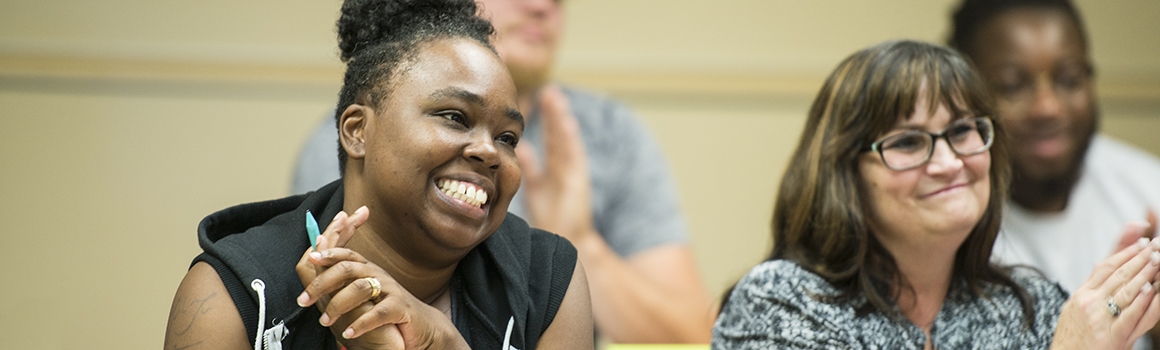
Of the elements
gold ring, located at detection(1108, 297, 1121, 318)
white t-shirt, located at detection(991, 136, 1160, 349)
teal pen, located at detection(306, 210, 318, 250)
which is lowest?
white t-shirt, located at detection(991, 136, 1160, 349)

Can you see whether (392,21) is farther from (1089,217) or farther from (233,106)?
(1089,217)

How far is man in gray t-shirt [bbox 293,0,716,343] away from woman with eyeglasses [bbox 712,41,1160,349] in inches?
35.1

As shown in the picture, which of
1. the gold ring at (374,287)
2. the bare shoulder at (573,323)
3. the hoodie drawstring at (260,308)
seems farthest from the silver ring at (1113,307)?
the hoodie drawstring at (260,308)

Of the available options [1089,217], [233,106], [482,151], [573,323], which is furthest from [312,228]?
[1089,217]

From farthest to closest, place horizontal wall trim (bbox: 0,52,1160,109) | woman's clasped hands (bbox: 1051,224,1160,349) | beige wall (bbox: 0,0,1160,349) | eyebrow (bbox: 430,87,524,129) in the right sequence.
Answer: horizontal wall trim (bbox: 0,52,1160,109)
beige wall (bbox: 0,0,1160,349)
woman's clasped hands (bbox: 1051,224,1160,349)
eyebrow (bbox: 430,87,524,129)

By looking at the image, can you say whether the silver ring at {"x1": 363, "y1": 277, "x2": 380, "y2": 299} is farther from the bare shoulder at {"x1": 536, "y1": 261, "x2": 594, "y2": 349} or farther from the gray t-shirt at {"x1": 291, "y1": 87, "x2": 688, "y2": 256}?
the gray t-shirt at {"x1": 291, "y1": 87, "x2": 688, "y2": 256}

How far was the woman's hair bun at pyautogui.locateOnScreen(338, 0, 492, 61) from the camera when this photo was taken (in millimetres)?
1147

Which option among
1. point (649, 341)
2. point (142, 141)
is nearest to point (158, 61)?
Answer: point (142, 141)

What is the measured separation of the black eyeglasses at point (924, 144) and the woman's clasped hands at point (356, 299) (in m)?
0.85

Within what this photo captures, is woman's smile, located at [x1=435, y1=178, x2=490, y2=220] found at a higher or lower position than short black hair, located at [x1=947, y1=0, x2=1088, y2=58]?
higher

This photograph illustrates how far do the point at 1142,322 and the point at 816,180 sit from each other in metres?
0.52

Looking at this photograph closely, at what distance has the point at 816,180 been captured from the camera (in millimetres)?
1556

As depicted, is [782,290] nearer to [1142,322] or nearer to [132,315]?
[1142,322]

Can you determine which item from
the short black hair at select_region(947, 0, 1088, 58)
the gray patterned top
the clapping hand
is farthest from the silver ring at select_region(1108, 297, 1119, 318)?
the short black hair at select_region(947, 0, 1088, 58)
